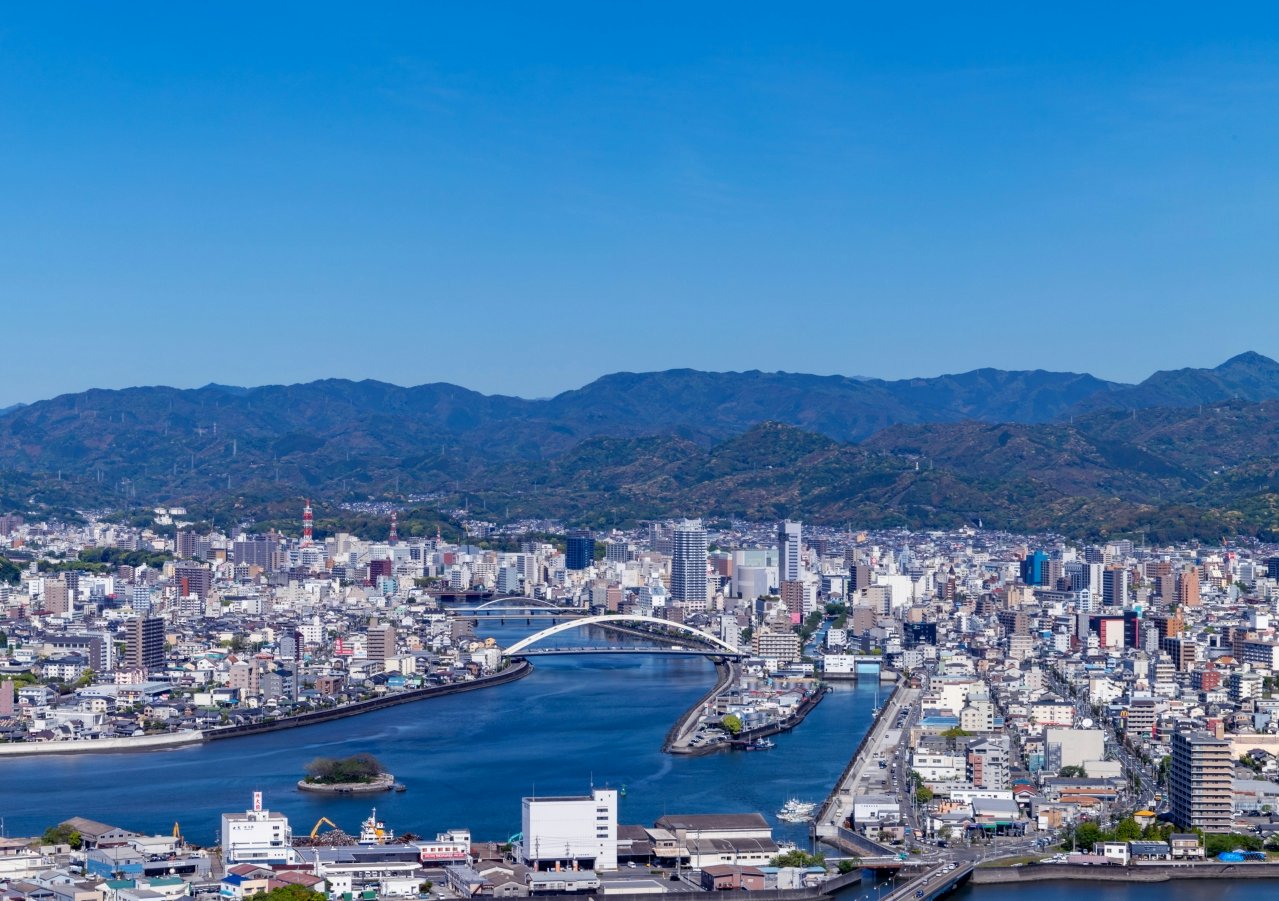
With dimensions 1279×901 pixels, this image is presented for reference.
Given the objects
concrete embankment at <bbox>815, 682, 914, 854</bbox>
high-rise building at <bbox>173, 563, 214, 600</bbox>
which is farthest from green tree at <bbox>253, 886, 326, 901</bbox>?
high-rise building at <bbox>173, 563, 214, 600</bbox>

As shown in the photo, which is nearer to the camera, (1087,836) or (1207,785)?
(1087,836)

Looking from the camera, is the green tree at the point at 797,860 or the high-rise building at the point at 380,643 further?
the high-rise building at the point at 380,643

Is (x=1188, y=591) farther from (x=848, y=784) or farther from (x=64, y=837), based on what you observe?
(x=64, y=837)

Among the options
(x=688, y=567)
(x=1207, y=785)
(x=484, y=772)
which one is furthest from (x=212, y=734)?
(x=688, y=567)

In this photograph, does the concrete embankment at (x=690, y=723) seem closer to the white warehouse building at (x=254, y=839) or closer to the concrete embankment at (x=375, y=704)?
the concrete embankment at (x=375, y=704)

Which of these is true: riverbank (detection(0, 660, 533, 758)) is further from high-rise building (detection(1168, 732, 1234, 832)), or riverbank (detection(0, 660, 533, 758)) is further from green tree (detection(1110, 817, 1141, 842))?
high-rise building (detection(1168, 732, 1234, 832))

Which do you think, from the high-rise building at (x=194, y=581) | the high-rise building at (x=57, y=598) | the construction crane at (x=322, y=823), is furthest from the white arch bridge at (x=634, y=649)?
the construction crane at (x=322, y=823)
